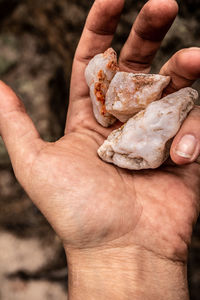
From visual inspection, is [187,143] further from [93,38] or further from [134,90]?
[93,38]

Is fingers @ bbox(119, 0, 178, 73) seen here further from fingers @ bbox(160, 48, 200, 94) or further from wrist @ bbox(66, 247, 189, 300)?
wrist @ bbox(66, 247, 189, 300)

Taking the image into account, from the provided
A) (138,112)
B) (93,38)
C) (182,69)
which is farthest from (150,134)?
(93,38)

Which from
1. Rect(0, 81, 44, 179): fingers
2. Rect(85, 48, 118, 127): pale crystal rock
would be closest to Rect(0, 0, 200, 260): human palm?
Rect(0, 81, 44, 179): fingers

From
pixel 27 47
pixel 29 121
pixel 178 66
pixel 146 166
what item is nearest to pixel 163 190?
pixel 146 166

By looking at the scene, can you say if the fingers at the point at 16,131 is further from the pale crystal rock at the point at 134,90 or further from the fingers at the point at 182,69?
the fingers at the point at 182,69

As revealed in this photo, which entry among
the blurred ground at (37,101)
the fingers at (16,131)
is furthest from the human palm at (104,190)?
the blurred ground at (37,101)
